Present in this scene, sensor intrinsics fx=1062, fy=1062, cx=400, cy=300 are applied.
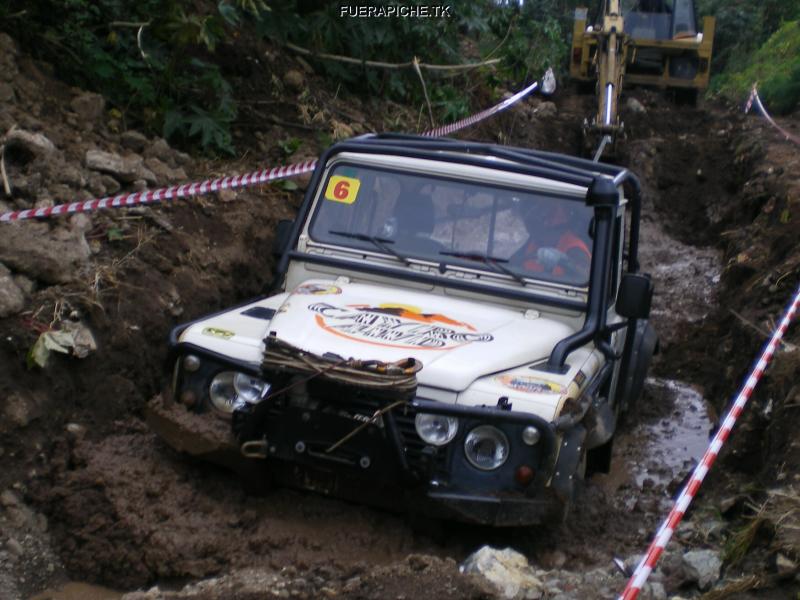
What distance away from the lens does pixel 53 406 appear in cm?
506

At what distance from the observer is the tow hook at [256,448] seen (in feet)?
14.3

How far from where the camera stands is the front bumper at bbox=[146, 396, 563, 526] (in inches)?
166

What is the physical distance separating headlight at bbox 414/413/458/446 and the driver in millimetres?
1319

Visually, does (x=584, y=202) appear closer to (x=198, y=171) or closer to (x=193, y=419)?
(x=193, y=419)

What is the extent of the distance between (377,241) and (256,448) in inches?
61.9

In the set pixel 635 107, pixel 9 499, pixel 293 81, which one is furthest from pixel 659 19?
pixel 9 499

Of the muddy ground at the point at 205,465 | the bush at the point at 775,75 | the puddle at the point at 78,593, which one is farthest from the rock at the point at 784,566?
the bush at the point at 775,75

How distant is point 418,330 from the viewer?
15.9 feet

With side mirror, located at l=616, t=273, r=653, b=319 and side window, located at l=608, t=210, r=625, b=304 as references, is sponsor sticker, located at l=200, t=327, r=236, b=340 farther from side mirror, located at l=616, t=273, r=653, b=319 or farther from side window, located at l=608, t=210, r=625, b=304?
side window, located at l=608, t=210, r=625, b=304

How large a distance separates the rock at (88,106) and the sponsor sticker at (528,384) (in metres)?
4.29

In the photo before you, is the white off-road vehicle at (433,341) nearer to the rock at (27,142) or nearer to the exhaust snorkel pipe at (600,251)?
the exhaust snorkel pipe at (600,251)

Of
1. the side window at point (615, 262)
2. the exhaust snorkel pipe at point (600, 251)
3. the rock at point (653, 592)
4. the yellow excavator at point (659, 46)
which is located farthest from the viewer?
the yellow excavator at point (659, 46)

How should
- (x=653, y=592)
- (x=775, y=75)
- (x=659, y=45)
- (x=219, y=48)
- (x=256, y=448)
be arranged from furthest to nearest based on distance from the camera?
(x=775, y=75) → (x=659, y=45) → (x=219, y=48) → (x=256, y=448) → (x=653, y=592)

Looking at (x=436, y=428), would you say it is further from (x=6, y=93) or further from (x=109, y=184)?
(x=6, y=93)
